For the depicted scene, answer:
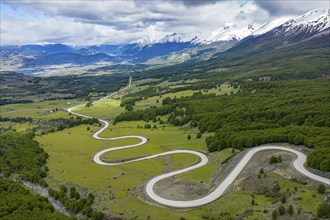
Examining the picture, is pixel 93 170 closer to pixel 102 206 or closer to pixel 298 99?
pixel 102 206

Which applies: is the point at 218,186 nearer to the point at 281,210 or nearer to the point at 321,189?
the point at 281,210

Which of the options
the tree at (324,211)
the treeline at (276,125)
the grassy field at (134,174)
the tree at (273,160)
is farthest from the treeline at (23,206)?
the treeline at (276,125)

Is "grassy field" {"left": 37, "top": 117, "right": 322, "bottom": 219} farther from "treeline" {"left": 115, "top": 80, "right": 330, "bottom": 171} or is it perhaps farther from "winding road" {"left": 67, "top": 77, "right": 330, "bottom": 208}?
"treeline" {"left": 115, "top": 80, "right": 330, "bottom": 171}

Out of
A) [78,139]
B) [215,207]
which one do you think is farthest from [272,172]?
[78,139]

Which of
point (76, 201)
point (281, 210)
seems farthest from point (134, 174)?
point (281, 210)

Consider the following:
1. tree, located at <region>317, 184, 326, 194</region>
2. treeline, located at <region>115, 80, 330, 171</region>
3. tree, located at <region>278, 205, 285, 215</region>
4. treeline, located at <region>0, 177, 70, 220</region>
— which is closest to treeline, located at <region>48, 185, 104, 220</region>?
treeline, located at <region>0, 177, 70, 220</region>

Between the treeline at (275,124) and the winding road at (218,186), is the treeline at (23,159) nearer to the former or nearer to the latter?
the winding road at (218,186)
